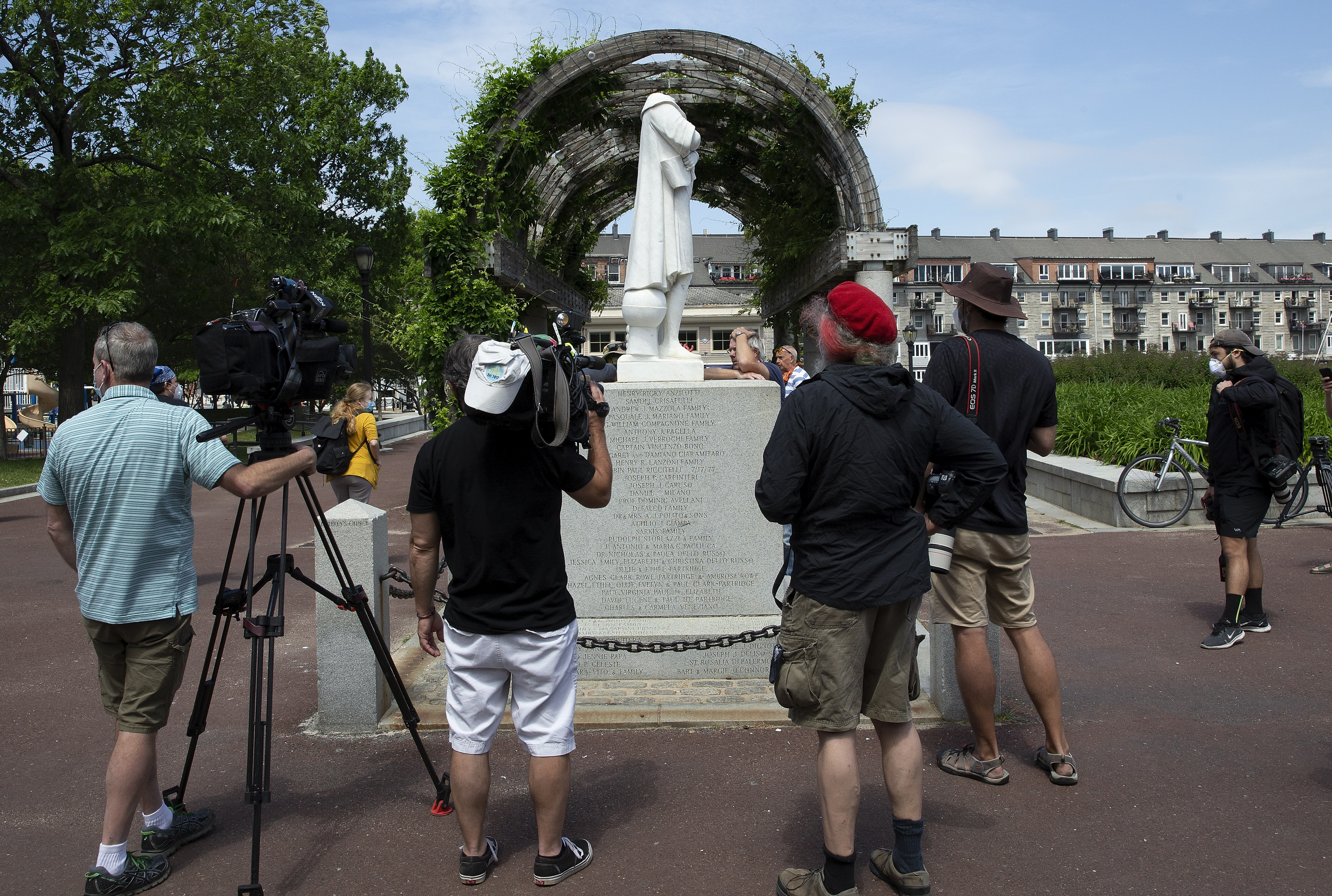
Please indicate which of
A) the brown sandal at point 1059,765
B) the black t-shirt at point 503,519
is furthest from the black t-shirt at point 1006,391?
the black t-shirt at point 503,519

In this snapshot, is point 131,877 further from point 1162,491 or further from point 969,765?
point 1162,491

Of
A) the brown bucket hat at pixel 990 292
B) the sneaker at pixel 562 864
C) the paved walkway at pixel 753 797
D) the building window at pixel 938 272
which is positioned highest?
the building window at pixel 938 272

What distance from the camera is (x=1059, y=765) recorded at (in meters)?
4.19

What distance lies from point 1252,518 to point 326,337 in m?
5.77

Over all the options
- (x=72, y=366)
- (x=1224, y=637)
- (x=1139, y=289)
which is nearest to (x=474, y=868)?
(x=1224, y=637)

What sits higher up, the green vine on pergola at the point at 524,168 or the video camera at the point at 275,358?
the green vine on pergola at the point at 524,168

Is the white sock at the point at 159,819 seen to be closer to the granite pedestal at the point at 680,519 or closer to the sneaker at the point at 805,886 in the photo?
the sneaker at the point at 805,886

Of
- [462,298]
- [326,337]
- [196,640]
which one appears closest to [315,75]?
[462,298]

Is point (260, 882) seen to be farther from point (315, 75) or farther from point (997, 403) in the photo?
point (315, 75)

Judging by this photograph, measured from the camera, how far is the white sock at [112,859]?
132 inches

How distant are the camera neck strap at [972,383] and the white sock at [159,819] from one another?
3.57 m

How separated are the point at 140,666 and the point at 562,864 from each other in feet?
5.45

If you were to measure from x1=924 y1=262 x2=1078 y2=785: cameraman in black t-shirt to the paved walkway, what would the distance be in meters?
0.17

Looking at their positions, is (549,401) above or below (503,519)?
above
